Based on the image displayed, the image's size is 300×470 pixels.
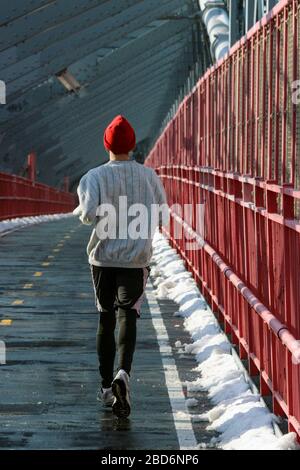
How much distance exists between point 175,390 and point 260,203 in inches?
70.3

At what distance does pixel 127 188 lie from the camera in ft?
32.4

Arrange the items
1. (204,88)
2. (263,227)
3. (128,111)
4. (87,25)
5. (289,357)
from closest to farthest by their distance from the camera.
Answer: (289,357) < (263,227) < (204,88) < (87,25) < (128,111)

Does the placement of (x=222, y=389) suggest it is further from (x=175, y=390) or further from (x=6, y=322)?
(x=6, y=322)

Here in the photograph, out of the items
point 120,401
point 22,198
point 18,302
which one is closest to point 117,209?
point 120,401

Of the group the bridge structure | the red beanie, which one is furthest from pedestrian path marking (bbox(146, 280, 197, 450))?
the red beanie

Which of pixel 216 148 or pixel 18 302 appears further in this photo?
pixel 18 302

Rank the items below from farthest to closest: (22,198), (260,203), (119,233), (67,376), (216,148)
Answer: (22,198)
(216,148)
(67,376)
(260,203)
(119,233)

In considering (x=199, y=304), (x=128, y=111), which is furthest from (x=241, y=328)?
(x=128, y=111)

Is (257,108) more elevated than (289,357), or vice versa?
(257,108)

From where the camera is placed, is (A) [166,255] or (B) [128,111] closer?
(A) [166,255]

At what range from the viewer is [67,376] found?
11.5 m

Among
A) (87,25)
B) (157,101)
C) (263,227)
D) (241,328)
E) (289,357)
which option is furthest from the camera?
(157,101)

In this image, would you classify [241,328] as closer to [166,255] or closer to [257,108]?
[257,108]

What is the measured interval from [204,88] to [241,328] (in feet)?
27.7
